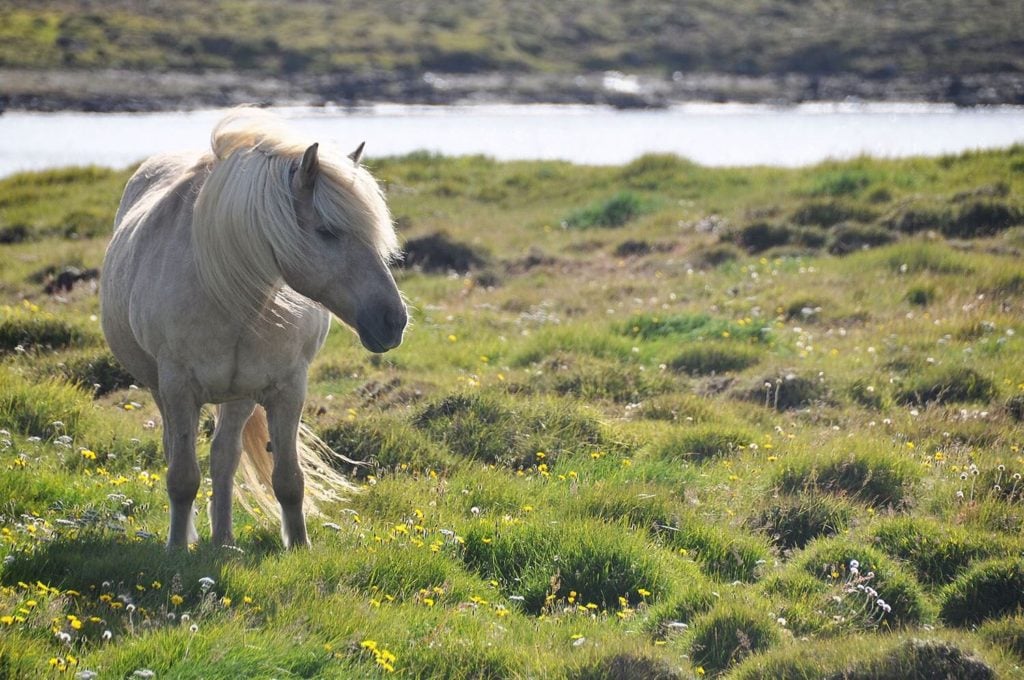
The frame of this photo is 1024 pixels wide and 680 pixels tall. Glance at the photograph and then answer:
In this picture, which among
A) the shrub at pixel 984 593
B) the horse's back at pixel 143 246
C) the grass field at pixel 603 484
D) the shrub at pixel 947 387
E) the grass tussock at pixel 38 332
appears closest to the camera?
the grass field at pixel 603 484

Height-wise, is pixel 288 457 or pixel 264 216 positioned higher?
pixel 264 216

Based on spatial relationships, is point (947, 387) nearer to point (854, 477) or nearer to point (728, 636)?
point (854, 477)

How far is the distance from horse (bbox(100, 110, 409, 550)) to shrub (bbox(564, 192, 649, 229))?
1174 centimetres

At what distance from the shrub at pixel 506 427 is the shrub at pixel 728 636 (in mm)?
2723

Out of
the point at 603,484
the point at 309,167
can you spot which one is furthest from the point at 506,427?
the point at 309,167

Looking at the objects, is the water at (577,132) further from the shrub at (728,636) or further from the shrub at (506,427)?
the shrub at (728,636)

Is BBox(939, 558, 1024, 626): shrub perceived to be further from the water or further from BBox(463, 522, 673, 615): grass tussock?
the water

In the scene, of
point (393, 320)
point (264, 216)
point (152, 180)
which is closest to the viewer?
point (393, 320)

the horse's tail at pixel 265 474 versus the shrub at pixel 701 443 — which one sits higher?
the horse's tail at pixel 265 474

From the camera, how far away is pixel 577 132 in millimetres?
43094

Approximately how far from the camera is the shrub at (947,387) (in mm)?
9062

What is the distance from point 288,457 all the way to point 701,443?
3329 millimetres

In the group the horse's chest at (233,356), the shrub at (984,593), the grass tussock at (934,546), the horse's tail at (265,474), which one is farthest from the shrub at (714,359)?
the horse's chest at (233,356)

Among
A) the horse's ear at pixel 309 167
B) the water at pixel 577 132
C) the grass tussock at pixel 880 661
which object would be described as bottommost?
the water at pixel 577 132
